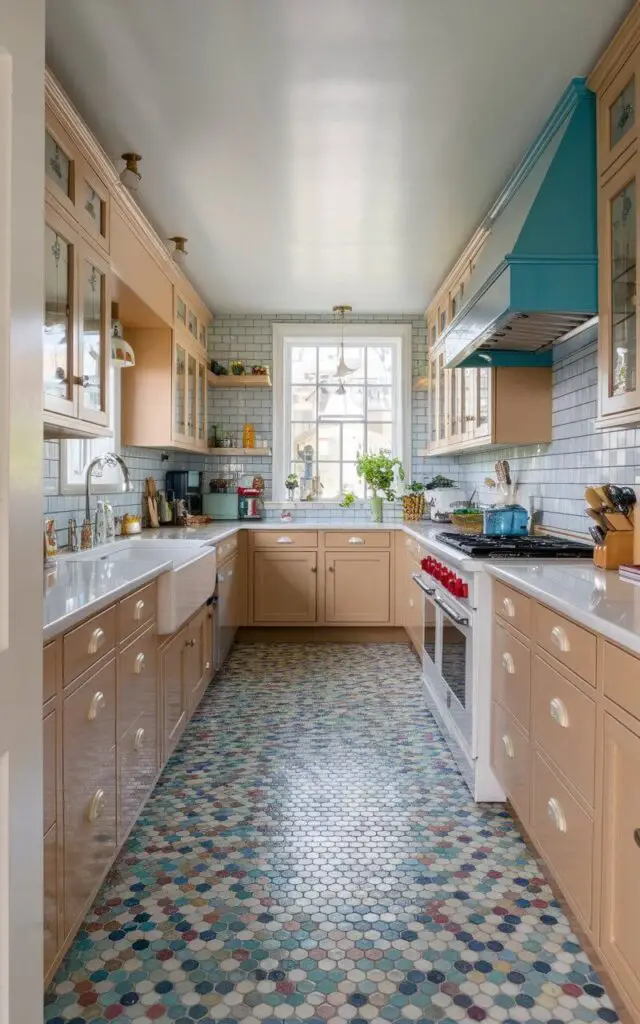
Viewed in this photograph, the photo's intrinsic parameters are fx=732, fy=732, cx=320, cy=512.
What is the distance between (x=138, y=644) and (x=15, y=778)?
4.68 feet

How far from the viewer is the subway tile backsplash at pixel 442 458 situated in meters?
3.25

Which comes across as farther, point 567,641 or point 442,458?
point 442,458

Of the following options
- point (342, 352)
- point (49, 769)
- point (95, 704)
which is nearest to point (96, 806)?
point (95, 704)

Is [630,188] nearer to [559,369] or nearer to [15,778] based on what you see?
[559,369]

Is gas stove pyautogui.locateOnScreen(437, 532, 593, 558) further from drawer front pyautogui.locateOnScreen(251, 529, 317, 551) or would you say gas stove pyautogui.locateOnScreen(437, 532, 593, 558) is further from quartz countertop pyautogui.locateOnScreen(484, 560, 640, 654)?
drawer front pyautogui.locateOnScreen(251, 529, 317, 551)

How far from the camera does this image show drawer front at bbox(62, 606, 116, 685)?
1.75 m

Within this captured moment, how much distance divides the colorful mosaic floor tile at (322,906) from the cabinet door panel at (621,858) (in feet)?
0.84

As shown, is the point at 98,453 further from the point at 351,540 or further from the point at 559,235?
the point at 559,235

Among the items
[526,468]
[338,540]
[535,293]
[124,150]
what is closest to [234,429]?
[338,540]

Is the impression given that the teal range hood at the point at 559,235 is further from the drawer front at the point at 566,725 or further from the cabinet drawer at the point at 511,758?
the cabinet drawer at the point at 511,758

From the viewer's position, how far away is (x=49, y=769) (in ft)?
5.36

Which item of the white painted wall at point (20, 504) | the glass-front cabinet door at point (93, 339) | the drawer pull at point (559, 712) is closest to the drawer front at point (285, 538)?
the glass-front cabinet door at point (93, 339)

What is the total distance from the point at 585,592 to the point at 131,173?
239 centimetres

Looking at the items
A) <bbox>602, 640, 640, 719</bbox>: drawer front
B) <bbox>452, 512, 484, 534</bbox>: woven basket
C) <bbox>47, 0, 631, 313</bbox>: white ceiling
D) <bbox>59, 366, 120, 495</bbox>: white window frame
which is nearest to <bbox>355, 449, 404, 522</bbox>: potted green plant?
<bbox>452, 512, 484, 534</bbox>: woven basket
